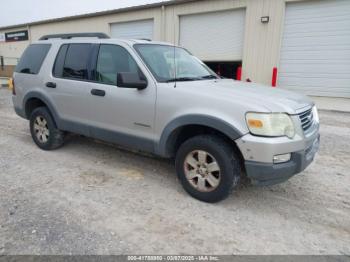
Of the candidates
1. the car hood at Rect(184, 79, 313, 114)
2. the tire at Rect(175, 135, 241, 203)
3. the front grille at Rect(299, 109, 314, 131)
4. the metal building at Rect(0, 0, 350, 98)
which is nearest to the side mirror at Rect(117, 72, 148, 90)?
the car hood at Rect(184, 79, 313, 114)

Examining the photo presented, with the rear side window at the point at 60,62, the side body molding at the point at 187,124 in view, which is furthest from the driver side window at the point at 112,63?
the side body molding at the point at 187,124

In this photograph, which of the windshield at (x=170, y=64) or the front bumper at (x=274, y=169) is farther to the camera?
the windshield at (x=170, y=64)

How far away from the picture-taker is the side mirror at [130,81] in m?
3.58

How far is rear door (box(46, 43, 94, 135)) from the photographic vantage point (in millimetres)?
4547

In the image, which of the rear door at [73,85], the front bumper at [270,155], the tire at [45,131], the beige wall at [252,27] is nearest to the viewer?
the front bumper at [270,155]

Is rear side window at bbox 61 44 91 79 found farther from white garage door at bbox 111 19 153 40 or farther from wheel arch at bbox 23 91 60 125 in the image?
white garage door at bbox 111 19 153 40

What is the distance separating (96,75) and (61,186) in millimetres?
1624

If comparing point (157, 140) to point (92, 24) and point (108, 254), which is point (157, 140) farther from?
point (92, 24)

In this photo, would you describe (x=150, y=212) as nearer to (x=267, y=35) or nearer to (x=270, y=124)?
(x=270, y=124)

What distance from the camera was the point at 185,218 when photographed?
323 cm

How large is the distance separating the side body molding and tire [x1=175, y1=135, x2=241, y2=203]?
0.59 ft

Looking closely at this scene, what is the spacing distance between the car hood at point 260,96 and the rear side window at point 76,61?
1726 millimetres

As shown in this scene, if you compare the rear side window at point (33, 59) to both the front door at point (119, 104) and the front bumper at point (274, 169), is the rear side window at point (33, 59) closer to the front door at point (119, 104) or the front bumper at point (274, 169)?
the front door at point (119, 104)

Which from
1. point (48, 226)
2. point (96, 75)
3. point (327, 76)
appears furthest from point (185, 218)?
point (327, 76)
